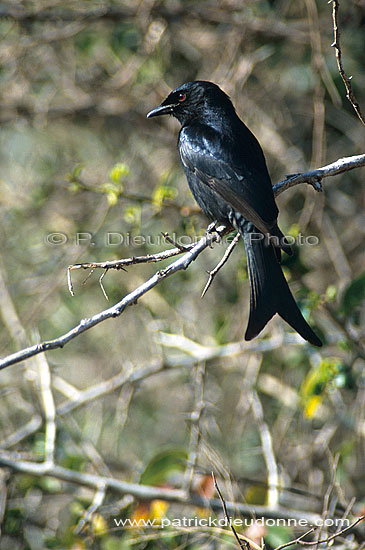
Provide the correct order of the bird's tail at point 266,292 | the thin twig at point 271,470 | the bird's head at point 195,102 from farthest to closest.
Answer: the bird's head at point 195,102 < the thin twig at point 271,470 < the bird's tail at point 266,292

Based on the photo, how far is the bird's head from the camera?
3.86 metres

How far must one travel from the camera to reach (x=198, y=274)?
5.24m

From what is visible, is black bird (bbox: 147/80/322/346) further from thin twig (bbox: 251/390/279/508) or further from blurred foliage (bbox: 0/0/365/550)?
thin twig (bbox: 251/390/279/508)

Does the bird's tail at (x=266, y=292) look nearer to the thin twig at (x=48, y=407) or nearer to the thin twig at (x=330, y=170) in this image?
the thin twig at (x=330, y=170)

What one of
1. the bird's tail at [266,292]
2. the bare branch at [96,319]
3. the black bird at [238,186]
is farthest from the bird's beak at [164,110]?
the bare branch at [96,319]

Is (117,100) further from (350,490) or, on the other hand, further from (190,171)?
(350,490)

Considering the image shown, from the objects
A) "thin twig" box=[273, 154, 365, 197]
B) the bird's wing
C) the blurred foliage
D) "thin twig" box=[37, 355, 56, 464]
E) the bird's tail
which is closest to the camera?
the bird's tail

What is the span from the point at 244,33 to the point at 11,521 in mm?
3853

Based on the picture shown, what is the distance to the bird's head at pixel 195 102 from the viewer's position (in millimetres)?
3863

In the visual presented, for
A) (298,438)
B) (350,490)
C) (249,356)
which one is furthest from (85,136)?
(350,490)

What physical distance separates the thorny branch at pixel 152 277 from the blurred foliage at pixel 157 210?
1269 millimetres

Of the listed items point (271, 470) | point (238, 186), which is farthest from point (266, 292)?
point (271, 470)

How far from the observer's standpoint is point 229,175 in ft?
11.0

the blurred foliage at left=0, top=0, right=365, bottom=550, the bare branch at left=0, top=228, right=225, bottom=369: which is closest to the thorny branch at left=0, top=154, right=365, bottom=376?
the bare branch at left=0, top=228, right=225, bottom=369
